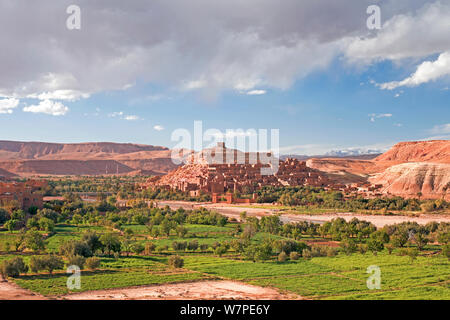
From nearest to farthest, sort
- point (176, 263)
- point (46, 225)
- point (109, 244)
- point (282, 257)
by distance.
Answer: point (176, 263), point (282, 257), point (109, 244), point (46, 225)

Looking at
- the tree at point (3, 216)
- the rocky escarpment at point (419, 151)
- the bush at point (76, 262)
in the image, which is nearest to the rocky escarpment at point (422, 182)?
the rocky escarpment at point (419, 151)

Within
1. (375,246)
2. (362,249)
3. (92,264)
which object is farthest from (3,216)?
(375,246)

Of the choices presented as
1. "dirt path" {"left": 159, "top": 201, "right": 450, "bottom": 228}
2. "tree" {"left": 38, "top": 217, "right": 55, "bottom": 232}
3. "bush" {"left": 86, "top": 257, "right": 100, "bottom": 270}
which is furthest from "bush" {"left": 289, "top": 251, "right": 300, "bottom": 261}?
"tree" {"left": 38, "top": 217, "right": 55, "bottom": 232}

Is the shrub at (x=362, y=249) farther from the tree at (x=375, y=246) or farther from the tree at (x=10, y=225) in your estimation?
the tree at (x=10, y=225)

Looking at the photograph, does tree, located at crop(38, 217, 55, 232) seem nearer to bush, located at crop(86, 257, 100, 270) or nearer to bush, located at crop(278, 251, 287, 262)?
bush, located at crop(86, 257, 100, 270)

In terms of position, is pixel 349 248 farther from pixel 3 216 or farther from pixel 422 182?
pixel 422 182
